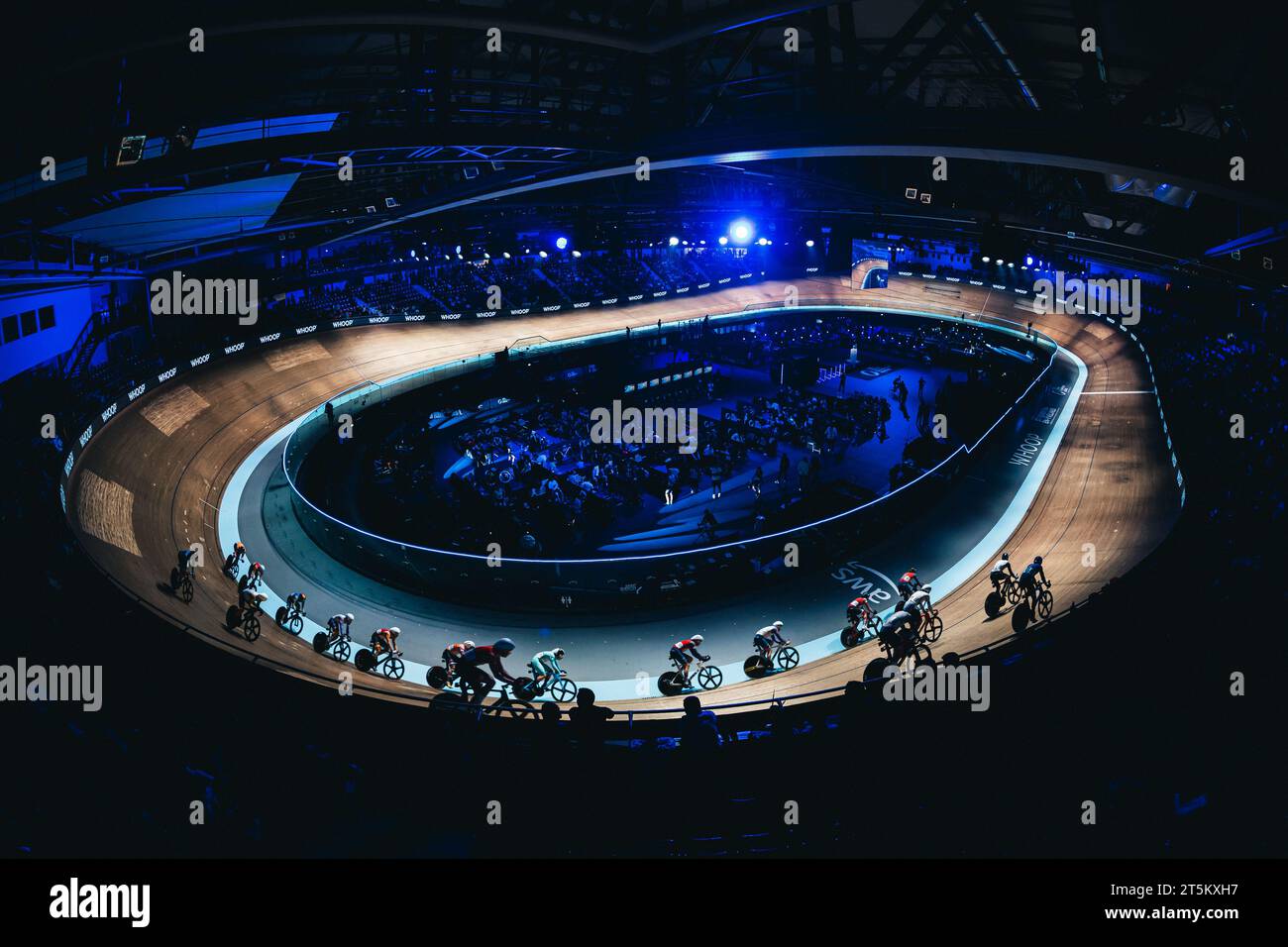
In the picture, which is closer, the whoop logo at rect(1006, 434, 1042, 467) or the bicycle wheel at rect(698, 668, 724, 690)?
the bicycle wheel at rect(698, 668, 724, 690)

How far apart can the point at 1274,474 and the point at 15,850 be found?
1576cm

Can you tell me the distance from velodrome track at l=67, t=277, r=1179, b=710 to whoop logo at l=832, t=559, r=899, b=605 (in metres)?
1.02

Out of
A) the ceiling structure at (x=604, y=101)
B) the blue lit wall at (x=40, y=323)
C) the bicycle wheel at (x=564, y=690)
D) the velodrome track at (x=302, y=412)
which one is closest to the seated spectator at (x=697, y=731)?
A: the velodrome track at (x=302, y=412)

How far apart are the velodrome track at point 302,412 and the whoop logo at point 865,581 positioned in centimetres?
102

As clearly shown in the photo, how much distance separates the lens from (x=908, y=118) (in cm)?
966

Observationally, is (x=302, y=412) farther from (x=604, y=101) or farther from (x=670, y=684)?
(x=670, y=684)

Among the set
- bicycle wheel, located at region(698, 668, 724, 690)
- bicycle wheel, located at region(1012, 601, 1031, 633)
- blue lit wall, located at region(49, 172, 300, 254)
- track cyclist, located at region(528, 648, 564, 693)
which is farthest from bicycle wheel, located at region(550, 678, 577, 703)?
blue lit wall, located at region(49, 172, 300, 254)

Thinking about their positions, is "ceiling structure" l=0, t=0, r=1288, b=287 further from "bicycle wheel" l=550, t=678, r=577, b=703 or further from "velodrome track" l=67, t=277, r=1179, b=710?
"bicycle wheel" l=550, t=678, r=577, b=703

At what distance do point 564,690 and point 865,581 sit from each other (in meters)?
6.24

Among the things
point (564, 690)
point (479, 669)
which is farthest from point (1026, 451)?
point (479, 669)

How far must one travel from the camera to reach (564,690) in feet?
35.6

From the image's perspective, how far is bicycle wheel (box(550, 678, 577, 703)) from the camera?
1078 centimetres
